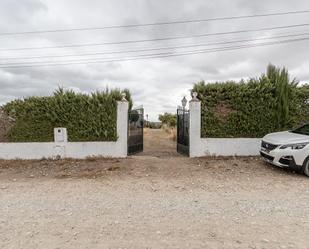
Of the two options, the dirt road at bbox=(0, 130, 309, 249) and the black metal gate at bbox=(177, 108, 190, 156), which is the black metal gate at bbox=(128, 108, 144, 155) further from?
the dirt road at bbox=(0, 130, 309, 249)

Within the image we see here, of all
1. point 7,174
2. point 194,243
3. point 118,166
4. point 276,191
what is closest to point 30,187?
point 7,174

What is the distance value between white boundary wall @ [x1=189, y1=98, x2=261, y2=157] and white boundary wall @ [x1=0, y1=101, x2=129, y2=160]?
2473 mm

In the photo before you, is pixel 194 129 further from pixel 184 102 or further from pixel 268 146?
pixel 268 146

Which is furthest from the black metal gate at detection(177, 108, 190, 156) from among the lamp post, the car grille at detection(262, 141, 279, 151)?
the car grille at detection(262, 141, 279, 151)

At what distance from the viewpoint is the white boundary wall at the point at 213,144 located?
958cm

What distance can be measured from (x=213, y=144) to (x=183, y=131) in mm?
1538

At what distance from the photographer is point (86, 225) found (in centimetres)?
397

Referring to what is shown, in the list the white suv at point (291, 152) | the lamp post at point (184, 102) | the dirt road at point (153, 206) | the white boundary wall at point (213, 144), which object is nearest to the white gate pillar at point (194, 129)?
the white boundary wall at point (213, 144)

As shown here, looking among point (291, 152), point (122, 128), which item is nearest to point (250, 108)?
point (291, 152)

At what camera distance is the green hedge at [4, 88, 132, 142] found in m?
9.48

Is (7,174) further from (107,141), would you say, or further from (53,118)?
(107,141)

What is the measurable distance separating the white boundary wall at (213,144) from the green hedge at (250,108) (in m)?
0.20

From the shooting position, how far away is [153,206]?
15.8 feet

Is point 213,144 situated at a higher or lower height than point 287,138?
lower
